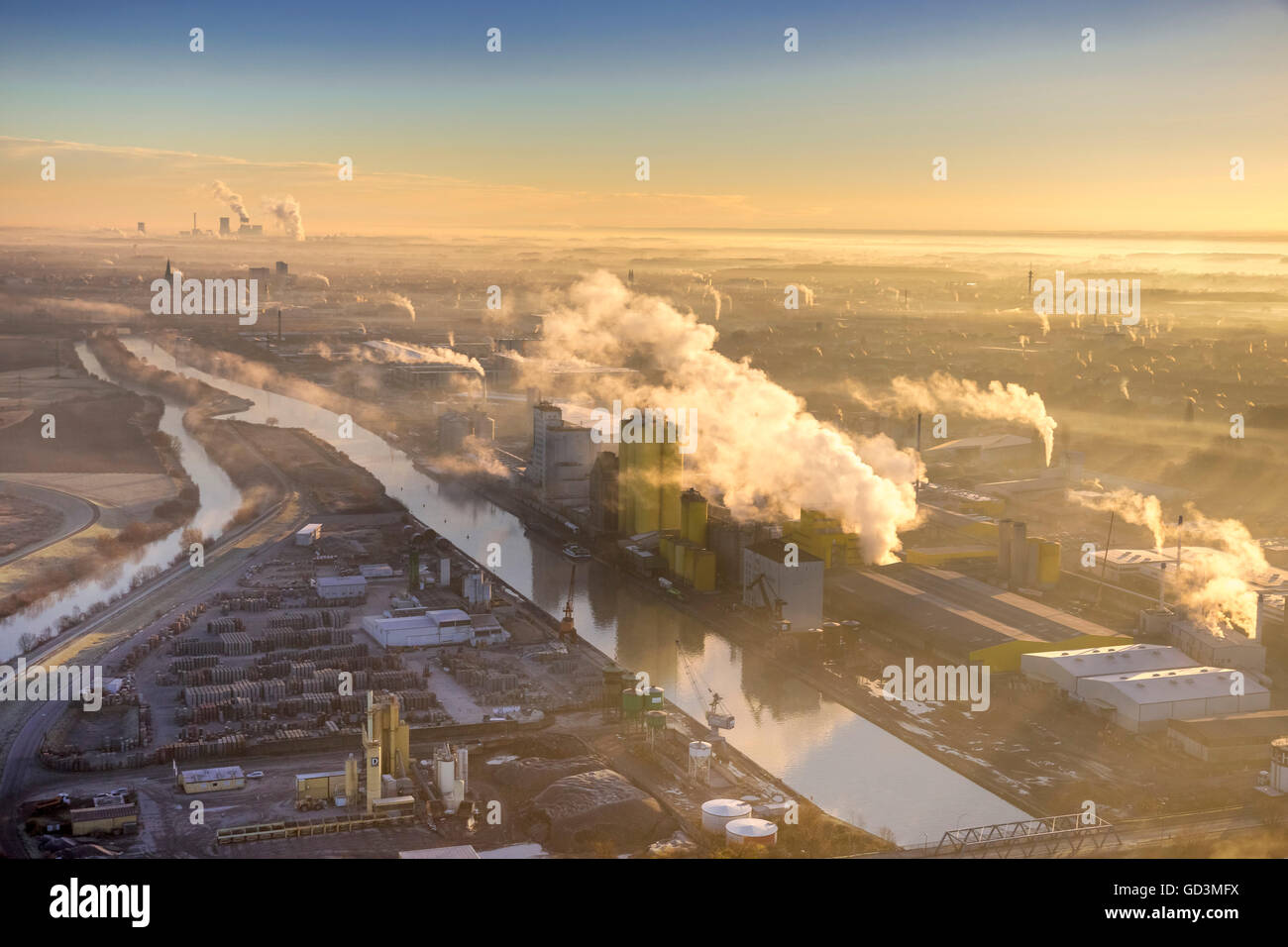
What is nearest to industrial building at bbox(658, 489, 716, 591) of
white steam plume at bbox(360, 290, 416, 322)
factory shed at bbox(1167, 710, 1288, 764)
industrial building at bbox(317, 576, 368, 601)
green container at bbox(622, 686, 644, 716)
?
industrial building at bbox(317, 576, 368, 601)

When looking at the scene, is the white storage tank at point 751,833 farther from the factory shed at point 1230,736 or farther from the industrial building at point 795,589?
the industrial building at point 795,589

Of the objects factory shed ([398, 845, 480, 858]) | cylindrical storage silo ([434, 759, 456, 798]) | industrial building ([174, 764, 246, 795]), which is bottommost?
factory shed ([398, 845, 480, 858])

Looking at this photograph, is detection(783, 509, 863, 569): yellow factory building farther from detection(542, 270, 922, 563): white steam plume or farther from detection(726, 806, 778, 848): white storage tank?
detection(726, 806, 778, 848): white storage tank

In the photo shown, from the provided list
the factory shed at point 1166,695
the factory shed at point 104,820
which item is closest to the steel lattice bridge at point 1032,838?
the factory shed at point 1166,695

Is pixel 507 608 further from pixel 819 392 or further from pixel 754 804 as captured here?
pixel 819 392

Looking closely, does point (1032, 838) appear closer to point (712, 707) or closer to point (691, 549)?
point (712, 707)
